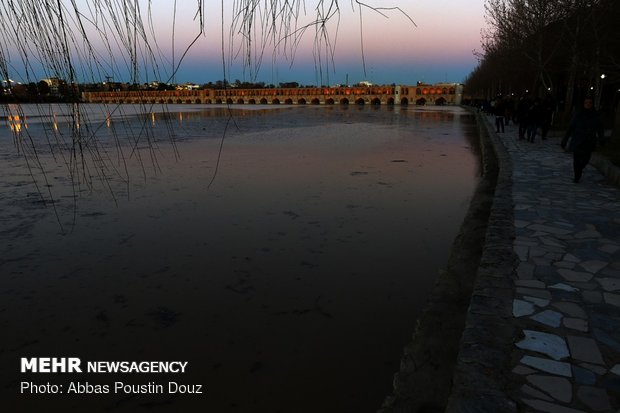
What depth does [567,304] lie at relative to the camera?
11.0 ft

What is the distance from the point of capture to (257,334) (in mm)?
4133

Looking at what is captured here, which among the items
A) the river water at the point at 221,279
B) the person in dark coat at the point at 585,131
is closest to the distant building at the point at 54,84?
the river water at the point at 221,279

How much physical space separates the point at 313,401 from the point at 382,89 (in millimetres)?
113829

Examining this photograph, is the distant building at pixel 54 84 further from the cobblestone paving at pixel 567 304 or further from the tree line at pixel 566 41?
the tree line at pixel 566 41

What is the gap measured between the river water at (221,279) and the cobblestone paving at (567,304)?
3.95 feet

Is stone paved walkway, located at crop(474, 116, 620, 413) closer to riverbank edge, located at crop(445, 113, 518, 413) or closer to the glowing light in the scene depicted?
riverbank edge, located at crop(445, 113, 518, 413)

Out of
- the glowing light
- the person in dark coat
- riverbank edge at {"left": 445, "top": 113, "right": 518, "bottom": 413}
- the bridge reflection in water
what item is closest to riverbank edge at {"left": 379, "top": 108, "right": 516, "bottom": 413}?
riverbank edge at {"left": 445, "top": 113, "right": 518, "bottom": 413}

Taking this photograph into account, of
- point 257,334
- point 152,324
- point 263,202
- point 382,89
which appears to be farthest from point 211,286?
point 382,89

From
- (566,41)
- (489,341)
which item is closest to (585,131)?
(489,341)

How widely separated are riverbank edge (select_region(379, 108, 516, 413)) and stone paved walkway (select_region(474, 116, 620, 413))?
0.50 ft

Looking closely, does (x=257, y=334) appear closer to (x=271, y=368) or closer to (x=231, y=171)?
(x=271, y=368)

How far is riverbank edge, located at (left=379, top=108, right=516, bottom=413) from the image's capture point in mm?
2508

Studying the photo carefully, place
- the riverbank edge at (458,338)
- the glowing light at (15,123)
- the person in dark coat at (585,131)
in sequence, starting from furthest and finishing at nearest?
the person in dark coat at (585,131), the riverbank edge at (458,338), the glowing light at (15,123)

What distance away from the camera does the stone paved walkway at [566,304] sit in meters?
2.38
